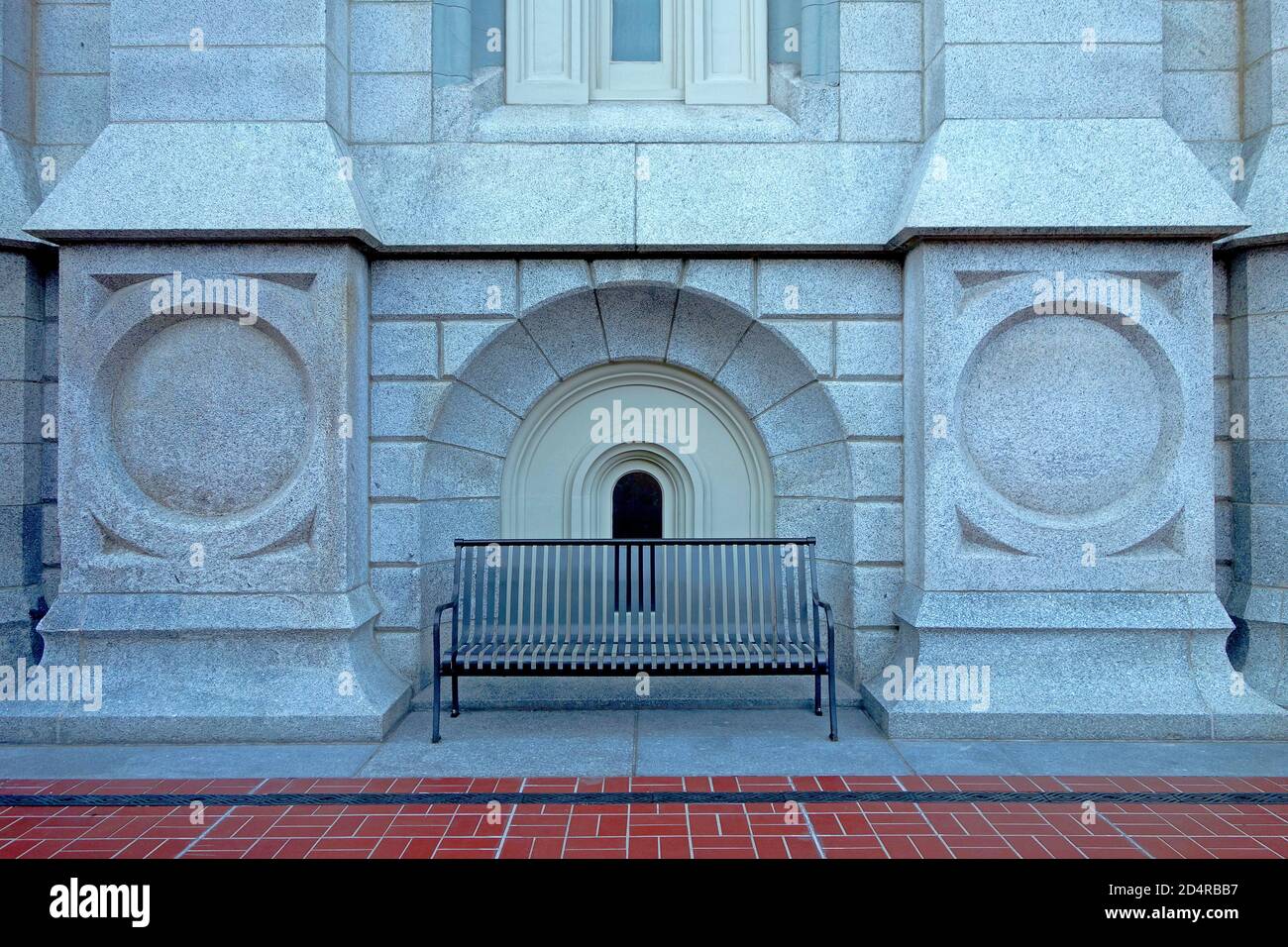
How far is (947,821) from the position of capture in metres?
4.59

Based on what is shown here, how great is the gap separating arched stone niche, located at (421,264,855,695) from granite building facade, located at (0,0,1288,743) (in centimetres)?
5

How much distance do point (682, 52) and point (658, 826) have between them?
540cm

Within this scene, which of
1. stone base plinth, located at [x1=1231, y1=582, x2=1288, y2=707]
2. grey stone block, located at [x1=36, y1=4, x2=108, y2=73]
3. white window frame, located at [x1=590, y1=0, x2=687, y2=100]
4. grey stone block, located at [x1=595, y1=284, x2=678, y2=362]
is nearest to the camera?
stone base plinth, located at [x1=1231, y1=582, x2=1288, y2=707]

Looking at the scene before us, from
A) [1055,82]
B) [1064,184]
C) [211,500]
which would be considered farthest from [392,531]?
[1055,82]

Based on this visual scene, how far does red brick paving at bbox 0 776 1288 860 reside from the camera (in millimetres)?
4266

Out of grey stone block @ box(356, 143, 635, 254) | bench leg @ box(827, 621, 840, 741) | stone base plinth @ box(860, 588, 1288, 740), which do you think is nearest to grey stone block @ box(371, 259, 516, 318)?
grey stone block @ box(356, 143, 635, 254)

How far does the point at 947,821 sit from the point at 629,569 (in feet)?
9.57

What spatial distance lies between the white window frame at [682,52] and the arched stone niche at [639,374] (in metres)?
1.45

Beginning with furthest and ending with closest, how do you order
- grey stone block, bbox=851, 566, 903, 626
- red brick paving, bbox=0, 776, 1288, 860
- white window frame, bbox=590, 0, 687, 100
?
white window frame, bbox=590, 0, 687, 100
grey stone block, bbox=851, 566, 903, 626
red brick paving, bbox=0, 776, 1288, 860

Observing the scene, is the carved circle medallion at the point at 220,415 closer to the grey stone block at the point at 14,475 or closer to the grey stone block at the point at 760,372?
the grey stone block at the point at 14,475

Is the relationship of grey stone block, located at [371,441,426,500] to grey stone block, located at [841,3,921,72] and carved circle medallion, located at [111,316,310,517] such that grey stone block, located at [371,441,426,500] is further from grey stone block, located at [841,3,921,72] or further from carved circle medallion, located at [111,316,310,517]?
grey stone block, located at [841,3,921,72]

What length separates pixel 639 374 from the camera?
7.32 meters
